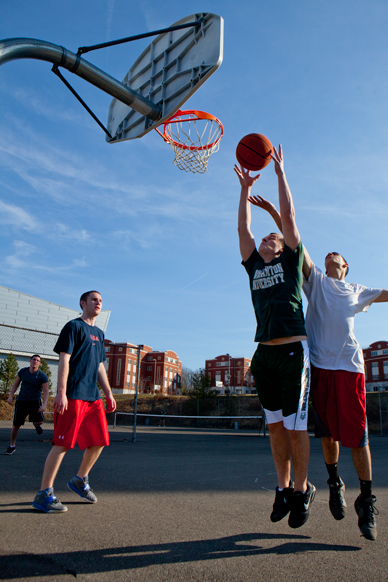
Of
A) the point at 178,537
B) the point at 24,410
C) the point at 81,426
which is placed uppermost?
the point at 81,426

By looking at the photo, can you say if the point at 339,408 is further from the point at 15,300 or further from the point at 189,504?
the point at 15,300

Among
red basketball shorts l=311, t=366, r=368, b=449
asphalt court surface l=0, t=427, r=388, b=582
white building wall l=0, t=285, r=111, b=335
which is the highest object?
white building wall l=0, t=285, r=111, b=335

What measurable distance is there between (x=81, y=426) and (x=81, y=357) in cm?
72

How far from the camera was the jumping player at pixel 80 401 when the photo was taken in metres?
3.91

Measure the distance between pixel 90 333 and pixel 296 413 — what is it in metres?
2.43

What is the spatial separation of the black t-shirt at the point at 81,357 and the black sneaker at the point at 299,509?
2259mm

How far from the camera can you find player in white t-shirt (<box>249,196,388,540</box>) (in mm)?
3217

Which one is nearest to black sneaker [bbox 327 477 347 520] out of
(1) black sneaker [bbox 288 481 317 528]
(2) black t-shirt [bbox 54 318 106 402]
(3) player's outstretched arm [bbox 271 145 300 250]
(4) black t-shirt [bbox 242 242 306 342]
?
(1) black sneaker [bbox 288 481 317 528]

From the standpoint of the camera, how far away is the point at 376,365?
7762 cm

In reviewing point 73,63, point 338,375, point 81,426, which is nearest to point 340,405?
point 338,375

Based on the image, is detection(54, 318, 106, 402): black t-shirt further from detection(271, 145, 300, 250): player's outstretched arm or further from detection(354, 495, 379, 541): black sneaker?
detection(354, 495, 379, 541): black sneaker

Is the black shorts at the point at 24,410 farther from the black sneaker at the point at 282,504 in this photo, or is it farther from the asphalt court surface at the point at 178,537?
the black sneaker at the point at 282,504

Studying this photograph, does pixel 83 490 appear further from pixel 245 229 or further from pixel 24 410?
pixel 24 410

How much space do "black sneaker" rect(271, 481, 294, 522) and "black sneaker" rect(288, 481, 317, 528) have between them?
86 mm
